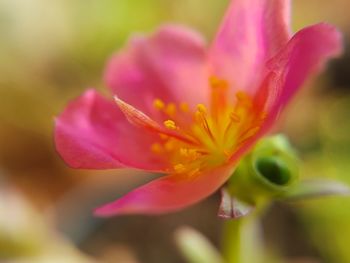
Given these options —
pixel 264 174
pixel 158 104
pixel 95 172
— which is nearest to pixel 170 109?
pixel 158 104

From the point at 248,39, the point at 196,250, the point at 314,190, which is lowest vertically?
the point at 196,250

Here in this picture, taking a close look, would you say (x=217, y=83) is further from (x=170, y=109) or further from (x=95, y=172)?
(x=95, y=172)

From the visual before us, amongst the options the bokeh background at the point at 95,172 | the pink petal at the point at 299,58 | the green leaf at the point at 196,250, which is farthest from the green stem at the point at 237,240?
the bokeh background at the point at 95,172

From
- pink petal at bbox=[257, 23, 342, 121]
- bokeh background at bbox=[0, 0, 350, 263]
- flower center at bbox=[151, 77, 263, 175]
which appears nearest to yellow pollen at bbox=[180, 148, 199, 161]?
flower center at bbox=[151, 77, 263, 175]

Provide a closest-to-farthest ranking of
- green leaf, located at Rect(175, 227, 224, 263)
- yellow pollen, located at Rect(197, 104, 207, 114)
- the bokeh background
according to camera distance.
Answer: yellow pollen, located at Rect(197, 104, 207, 114)
green leaf, located at Rect(175, 227, 224, 263)
the bokeh background

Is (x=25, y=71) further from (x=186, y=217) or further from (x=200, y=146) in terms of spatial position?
(x=200, y=146)

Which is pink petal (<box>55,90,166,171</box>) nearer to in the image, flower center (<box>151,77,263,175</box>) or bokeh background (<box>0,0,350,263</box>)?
flower center (<box>151,77,263,175</box>)

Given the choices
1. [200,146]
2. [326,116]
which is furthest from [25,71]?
[200,146]

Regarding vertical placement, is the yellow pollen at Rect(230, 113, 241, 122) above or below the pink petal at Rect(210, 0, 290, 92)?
below
